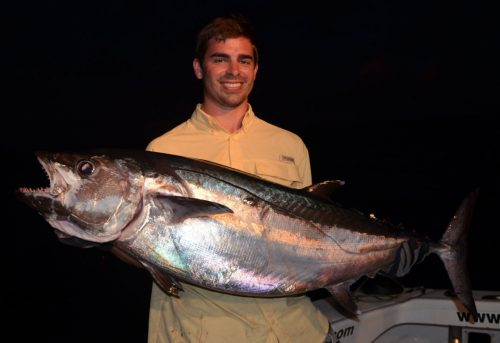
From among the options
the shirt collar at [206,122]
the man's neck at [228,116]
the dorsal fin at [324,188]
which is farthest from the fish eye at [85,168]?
the dorsal fin at [324,188]

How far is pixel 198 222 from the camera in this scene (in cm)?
231

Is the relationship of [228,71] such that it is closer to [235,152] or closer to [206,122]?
[206,122]

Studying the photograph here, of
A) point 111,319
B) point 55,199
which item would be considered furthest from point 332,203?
point 111,319

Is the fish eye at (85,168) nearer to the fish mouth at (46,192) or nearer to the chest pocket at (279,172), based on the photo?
the fish mouth at (46,192)

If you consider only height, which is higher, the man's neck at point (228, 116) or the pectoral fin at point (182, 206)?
the man's neck at point (228, 116)

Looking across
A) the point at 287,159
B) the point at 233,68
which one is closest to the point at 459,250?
the point at 287,159

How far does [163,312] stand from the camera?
2621 millimetres

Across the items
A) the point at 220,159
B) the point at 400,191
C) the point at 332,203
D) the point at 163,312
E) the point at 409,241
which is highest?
the point at 220,159

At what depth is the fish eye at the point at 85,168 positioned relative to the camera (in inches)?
89.1

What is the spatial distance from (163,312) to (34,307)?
9.32 metres

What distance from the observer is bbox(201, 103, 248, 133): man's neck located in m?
2.98

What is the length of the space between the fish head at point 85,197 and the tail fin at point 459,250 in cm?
190

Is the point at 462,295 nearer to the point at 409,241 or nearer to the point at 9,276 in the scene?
the point at 409,241

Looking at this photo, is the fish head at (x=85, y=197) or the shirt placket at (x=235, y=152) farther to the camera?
the shirt placket at (x=235, y=152)
